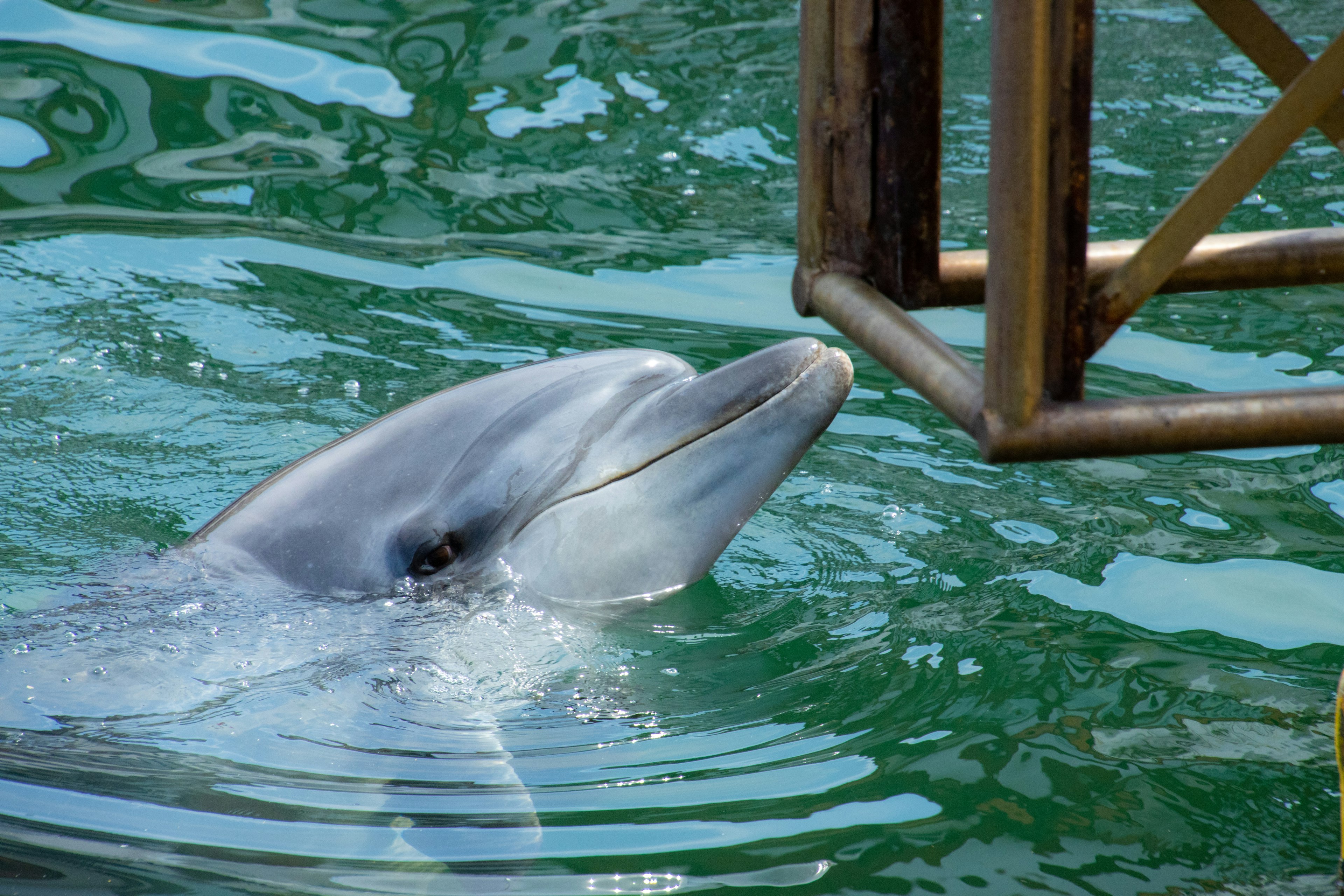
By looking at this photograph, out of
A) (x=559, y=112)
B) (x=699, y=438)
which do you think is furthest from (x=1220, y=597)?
(x=559, y=112)

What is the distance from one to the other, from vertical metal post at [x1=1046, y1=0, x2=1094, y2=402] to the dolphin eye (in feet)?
6.53

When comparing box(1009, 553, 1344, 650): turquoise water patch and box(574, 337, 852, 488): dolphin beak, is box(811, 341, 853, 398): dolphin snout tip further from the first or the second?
box(1009, 553, 1344, 650): turquoise water patch

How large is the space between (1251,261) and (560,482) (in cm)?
186

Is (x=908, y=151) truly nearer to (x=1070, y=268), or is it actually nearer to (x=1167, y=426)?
(x=1070, y=268)

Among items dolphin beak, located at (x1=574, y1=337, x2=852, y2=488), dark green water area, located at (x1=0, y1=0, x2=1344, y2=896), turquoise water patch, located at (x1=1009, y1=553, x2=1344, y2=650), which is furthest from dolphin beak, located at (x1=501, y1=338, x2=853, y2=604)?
turquoise water patch, located at (x1=1009, y1=553, x2=1344, y2=650)

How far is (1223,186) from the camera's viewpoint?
8.20 feet

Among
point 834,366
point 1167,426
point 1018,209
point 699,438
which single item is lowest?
point 699,438

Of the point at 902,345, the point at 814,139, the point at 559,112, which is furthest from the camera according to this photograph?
the point at 559,112

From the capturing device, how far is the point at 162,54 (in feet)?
33.2

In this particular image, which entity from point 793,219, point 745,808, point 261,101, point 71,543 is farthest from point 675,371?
point 261,101

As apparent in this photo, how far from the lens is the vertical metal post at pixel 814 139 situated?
3.40 m

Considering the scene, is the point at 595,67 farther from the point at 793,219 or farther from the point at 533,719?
the point at 533,719

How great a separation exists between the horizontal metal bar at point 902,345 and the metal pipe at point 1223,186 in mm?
292

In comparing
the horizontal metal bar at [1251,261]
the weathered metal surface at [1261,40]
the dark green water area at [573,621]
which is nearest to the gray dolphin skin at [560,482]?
the dark green water area at [573,621]
